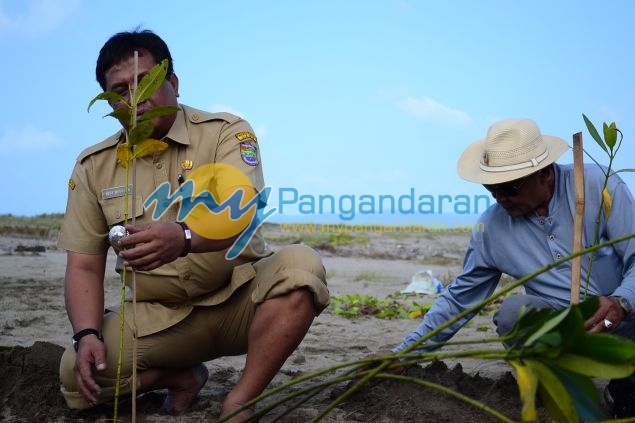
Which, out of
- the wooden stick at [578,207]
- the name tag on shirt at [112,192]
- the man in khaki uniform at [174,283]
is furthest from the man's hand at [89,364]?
the wooden stick at [578,207]

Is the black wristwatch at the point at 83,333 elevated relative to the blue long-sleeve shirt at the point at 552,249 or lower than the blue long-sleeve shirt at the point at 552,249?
lower

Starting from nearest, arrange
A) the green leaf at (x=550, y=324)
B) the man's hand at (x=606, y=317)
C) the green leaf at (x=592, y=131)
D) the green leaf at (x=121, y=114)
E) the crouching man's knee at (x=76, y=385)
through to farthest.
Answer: the green leaf at (x=550, y=324) < the green leaf at (x=121, y=114) < the green leaf at (x=592, y=131) < the man's hand at (x=606, y=317) < the crouching man's knee at (x=76, y=385)

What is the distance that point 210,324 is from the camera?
110 inches

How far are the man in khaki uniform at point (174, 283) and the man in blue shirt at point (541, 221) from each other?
58cm

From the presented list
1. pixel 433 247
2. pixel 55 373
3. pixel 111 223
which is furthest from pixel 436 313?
pixel 433 247

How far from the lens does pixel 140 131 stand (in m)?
1.80

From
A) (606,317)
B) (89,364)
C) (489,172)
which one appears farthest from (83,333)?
(606,317)

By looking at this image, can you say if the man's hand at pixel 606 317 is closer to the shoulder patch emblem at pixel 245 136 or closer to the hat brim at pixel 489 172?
the hat brim at pixel 489 172

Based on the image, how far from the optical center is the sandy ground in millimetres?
2770

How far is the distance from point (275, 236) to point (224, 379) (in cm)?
882

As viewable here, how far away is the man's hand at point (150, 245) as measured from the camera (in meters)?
1.99

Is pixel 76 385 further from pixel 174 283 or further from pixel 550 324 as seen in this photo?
pixel 550 324

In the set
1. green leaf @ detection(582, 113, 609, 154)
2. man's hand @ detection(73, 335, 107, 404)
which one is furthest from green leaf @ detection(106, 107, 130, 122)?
green leaf @ detection(582, 113, 609, 154)

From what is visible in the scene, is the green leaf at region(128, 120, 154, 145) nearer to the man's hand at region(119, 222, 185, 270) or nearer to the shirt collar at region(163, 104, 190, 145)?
the man's hand at region(119, 222, 185, 270)
